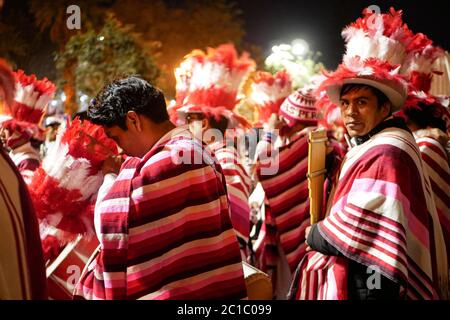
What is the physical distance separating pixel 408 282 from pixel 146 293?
62.4 inches

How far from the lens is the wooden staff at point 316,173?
3.82 m

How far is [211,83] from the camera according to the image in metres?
5.95

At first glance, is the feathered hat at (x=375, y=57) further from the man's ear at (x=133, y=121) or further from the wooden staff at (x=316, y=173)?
the man's ear at (x=133, y=121)

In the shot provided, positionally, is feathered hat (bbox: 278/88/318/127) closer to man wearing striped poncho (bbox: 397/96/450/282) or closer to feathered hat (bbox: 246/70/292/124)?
feathered hat (bbox: 246/70/292/124)

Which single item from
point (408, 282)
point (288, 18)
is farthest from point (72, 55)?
point (408, 282)

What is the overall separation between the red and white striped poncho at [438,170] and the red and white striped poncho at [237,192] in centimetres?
159

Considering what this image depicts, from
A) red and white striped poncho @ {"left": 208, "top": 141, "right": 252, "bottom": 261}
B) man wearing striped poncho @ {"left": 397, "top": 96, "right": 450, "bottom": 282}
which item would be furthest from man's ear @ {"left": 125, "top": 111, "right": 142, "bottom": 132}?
man wearing striped poncho @ {"left": 397, "top": 96, "right": 450, "bottom": 282}

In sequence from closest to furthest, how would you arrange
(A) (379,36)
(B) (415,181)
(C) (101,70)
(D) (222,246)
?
(D) (222,246)
(B) (415,181)
(A) (379,36)
(C) (101,70)

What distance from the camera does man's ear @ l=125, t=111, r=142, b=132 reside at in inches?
115

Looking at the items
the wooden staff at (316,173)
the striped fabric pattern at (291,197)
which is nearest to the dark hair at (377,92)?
the wooden staff at (316,173)

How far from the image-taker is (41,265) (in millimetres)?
2152

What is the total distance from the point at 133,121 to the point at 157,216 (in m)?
0.55

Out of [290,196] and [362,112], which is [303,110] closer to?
[290,196]

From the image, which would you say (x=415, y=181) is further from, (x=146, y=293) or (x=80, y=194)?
(x=80, y=194)
